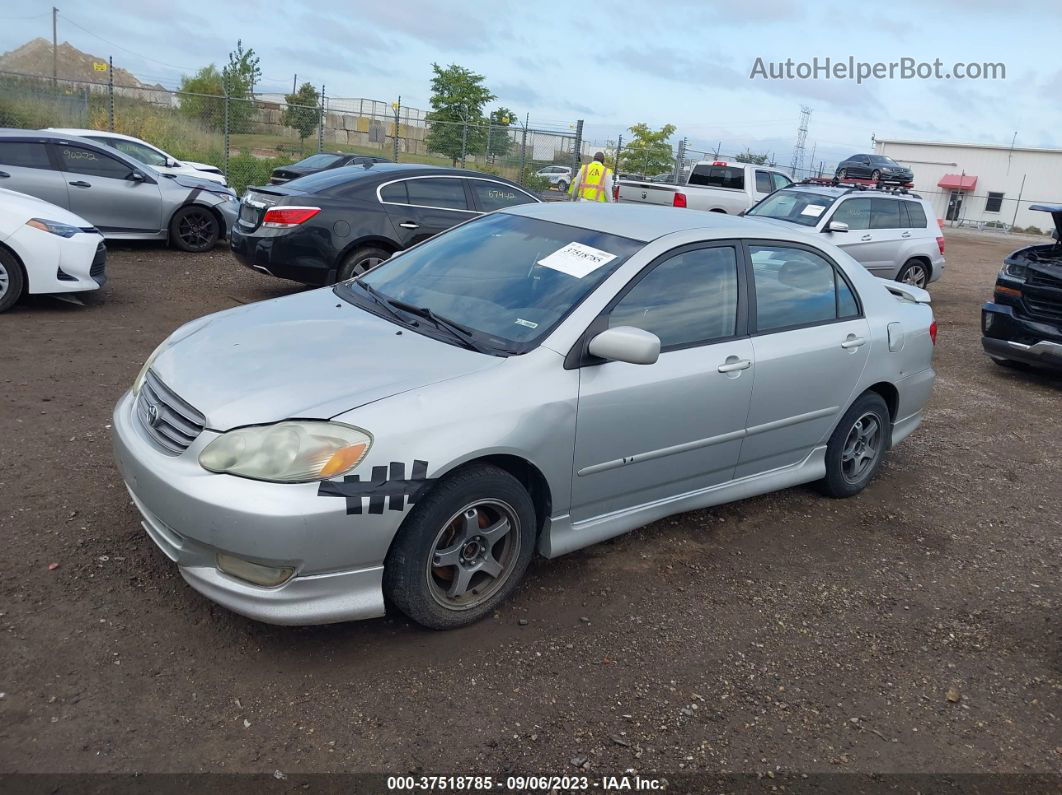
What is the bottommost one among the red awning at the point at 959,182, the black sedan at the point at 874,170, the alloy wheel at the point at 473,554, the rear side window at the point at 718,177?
the alloy wheel at the point at 473,554

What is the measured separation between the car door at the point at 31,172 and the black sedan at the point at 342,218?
285 cm

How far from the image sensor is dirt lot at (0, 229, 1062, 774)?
9.51 ft

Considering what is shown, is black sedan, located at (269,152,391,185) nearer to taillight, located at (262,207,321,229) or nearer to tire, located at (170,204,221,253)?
tire, located at (170,204,221,253)

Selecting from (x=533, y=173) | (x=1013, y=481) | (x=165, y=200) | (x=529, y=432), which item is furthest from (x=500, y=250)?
(x=533, y=173)

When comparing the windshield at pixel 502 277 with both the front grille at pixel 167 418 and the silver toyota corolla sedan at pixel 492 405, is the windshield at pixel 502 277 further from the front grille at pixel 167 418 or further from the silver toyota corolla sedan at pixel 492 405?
the front grille at pixel 167 418

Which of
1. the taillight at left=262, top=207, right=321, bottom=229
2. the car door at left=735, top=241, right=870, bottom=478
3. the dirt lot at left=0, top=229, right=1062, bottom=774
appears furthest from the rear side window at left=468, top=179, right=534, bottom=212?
the dirt lot at left=0, top=229, right=1062, bottom=774

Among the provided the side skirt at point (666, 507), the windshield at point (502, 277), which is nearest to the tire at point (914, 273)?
the side skirt at point (666, 507)

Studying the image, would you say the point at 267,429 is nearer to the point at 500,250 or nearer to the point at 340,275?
the point at 500,250

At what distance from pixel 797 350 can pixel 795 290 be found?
1.27 feet

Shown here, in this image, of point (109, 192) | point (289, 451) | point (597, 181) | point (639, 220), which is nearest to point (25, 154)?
point (109, 192)

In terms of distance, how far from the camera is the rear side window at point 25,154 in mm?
10172

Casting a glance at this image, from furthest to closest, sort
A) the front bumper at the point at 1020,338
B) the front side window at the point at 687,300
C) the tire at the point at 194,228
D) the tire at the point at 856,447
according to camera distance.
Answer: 1. the tire at the point at 194,228
2. the front bumper at the point at 1020,338
3. the tire at the point at 856,447
4. the front side window at the point at 687,300

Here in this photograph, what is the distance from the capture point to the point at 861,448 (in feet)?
17.5

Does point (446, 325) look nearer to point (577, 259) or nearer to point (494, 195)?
point (577, 259)
